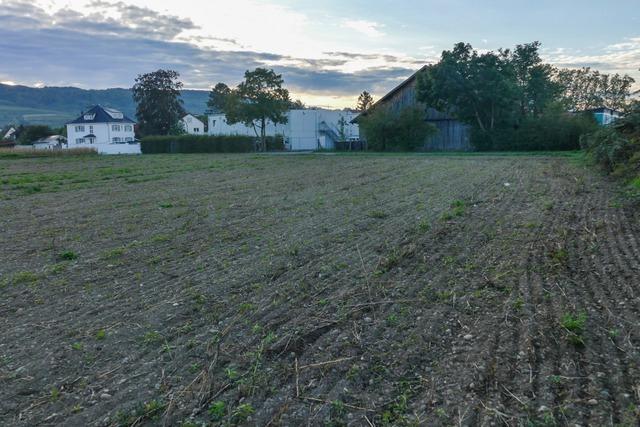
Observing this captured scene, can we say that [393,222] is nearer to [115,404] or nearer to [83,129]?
[115,404]

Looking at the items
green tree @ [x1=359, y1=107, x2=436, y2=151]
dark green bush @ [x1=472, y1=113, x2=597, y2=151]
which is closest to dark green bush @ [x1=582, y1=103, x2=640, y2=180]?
dark green bush @ [x1=472, y1=113, x2=597, y2=151]

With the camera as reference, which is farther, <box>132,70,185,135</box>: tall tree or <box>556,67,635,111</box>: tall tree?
<box>132,70,185,135</box>: tall tree

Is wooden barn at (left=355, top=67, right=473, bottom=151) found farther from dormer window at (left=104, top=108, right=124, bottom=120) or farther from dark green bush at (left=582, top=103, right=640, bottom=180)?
dormer window at (left=104, top=108, right=124, bottom=120)

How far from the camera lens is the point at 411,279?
552 cm

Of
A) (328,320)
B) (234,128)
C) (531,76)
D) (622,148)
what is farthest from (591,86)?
(328,320)

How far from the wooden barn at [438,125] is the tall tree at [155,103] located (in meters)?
45.9

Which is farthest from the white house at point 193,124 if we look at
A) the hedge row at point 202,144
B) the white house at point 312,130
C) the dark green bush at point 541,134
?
A: the dark green bush at point 541,134

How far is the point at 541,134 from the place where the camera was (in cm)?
3444

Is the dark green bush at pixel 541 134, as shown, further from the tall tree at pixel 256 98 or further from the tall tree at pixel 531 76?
the tall tree at pixel 256 98

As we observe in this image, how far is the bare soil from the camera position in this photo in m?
3.15

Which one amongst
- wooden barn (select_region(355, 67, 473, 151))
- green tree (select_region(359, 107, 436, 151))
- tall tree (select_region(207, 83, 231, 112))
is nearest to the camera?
green tree (select_region(359, 107, 436, 151))

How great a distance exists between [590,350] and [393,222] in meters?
5.42

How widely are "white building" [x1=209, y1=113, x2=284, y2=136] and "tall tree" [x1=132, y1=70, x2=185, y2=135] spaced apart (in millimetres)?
10526

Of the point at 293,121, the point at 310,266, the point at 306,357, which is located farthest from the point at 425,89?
the point at 306,357
